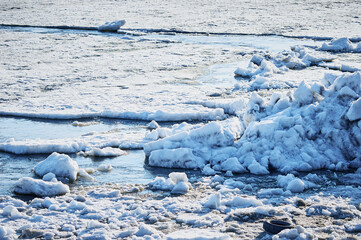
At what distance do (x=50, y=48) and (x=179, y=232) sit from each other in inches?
452

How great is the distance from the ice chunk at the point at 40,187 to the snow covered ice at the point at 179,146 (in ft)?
0.03

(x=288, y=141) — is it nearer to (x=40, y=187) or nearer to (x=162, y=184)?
(x=162, y=184)

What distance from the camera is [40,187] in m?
5.29

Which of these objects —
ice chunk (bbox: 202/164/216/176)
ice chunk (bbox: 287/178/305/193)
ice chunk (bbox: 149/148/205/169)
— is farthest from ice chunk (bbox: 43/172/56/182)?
ice chunk (bbox: 287/178/305/193)

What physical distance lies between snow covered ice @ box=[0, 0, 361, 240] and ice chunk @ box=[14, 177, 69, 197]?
0.01m

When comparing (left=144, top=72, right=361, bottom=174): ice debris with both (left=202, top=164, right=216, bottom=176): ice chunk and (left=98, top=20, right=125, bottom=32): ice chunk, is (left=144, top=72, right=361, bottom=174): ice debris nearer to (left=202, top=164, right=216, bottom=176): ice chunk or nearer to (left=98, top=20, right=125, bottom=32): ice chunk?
(left=202, top=164, right=216, bottom=176): ice chunk

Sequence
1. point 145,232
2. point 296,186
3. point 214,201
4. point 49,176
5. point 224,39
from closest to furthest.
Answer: point 145,232 < point 214,201 < point 296,186 < point 49,176 < point 224,39

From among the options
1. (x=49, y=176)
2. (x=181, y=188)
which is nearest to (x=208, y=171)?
(x=181, y=188)

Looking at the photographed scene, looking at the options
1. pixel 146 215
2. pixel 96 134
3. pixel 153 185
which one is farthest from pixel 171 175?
pixel 96 134

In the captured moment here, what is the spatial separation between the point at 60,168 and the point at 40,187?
449 mm

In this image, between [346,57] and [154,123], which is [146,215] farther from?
[346,57]

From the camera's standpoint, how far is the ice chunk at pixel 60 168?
568 cm

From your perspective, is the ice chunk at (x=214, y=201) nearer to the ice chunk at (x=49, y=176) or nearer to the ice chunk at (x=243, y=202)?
the ice chunk at (x=243, y=202)

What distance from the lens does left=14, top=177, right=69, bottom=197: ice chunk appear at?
5.27 meters
